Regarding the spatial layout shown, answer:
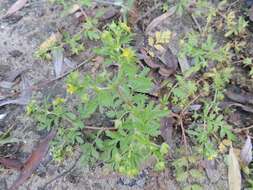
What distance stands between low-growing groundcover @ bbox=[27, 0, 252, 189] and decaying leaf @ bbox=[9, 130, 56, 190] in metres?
0.05

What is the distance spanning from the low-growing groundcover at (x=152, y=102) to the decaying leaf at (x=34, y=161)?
0.05 meters

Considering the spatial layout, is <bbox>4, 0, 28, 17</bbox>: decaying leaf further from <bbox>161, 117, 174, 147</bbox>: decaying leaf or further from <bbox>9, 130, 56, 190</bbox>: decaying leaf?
<bbox>161, 117, 174, 147</bbox>: decaying leaf

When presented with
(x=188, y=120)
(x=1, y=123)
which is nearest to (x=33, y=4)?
(x=1, y=123)

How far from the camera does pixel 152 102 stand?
229cm

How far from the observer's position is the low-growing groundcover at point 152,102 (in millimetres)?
2055

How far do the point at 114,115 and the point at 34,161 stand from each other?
496 millimetres

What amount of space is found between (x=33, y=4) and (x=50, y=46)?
1.29 ft

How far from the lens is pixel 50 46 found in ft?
9.14

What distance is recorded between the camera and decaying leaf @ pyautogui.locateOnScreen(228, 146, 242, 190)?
7.82 ft

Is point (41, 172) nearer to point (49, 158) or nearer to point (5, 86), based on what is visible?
point (49, 158)

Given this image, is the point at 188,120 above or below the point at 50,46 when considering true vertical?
below

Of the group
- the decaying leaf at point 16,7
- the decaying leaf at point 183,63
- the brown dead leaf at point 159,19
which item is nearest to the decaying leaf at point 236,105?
the decaying leaf at point 183,63

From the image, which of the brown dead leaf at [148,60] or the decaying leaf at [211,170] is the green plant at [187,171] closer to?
the decaying leaf at [211,170]

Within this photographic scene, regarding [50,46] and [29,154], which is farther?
[50,46]
